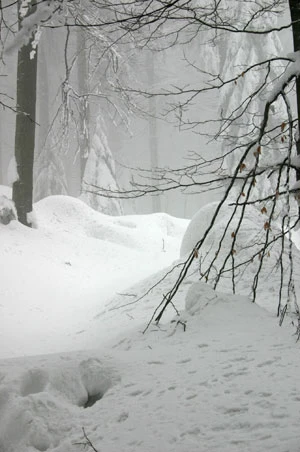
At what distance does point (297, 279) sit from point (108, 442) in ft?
15.8

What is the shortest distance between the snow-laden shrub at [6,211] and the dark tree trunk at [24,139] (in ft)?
1.16

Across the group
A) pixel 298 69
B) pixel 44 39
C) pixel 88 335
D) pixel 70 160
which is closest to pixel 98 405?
pixel 298 69

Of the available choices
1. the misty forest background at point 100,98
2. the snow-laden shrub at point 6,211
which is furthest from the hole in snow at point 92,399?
the snow-laden shrub at point 6,211

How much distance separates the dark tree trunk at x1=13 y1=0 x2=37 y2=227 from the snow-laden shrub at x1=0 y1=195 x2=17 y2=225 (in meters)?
0.35

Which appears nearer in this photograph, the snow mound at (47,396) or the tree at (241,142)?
the snow mound at (47,396)

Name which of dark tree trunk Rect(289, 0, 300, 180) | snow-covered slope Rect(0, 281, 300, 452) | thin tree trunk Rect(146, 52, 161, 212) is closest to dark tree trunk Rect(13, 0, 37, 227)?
snow-covered slope Rect(0, 281, 300, 452)

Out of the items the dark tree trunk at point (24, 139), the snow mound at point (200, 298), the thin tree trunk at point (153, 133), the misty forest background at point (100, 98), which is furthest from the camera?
the thin tree trunk at point (153, 133)

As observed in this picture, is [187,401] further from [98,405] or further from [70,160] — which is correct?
[70,160]

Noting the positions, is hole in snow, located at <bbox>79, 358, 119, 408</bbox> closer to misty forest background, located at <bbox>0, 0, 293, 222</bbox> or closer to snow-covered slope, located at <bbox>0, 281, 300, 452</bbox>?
snow-covered slope, located at <bbox>0, 281, 300, 452</bbox>

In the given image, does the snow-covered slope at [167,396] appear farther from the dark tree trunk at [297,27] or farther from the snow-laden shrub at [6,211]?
the snow-laden shrub at [6,211]

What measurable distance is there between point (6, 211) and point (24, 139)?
1866 mm

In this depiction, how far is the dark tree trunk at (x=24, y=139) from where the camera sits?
995 centimetres

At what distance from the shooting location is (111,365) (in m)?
3.01

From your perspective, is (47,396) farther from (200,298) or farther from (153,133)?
(153,133)
